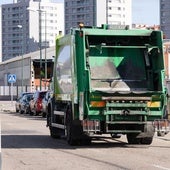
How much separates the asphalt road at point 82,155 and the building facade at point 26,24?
8021 cm

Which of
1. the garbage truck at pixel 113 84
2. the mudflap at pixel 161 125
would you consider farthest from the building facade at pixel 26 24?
the mudflap at pixel 161 125

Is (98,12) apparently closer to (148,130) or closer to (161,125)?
(148,130)

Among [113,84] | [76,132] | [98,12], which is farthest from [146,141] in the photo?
[98,12]

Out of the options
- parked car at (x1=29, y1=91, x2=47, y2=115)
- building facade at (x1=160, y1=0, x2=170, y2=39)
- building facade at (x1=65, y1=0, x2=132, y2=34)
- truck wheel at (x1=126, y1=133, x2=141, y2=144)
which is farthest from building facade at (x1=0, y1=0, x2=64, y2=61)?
truck wheel at (x1=126, y1=133, x2=141, y2=144)

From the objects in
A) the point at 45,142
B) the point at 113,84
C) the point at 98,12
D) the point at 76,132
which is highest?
the point at 98,12

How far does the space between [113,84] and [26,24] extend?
302 feet

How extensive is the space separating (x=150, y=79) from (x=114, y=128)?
1.83 metres

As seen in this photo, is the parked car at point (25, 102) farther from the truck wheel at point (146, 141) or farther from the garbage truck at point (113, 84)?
the truck wheel at point (146, 141)

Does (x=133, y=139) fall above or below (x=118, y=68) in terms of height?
below

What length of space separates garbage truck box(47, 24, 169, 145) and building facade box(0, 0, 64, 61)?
81.1 metres

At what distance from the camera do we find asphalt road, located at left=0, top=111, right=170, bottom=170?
12914mm

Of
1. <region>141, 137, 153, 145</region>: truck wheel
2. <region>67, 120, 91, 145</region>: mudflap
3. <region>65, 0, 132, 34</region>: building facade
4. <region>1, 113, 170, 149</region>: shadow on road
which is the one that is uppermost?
<region>65, 0, 132, 34</region>: building facade

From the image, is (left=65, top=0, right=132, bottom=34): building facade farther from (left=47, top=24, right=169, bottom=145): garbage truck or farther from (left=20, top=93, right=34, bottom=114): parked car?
(left=47, top=24, right=169, bottom=145): garbage truck

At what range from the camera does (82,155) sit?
15.1m
